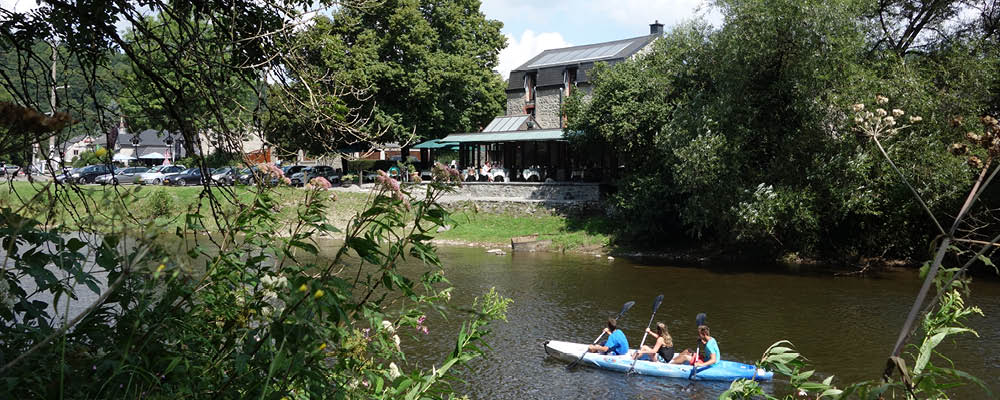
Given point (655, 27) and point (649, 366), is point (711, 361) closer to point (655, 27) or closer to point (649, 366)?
point (649, 366)

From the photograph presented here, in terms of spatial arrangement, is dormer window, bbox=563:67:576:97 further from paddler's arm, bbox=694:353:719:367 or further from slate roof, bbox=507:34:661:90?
paddler's arm, bbox=694:353:719:367

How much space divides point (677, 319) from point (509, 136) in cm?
2096

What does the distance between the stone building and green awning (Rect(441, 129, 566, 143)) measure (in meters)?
5.20

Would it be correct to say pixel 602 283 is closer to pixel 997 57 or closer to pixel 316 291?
pixel 997 57

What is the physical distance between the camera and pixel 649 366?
44.0 feet

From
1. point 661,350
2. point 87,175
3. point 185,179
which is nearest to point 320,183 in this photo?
point 661,350

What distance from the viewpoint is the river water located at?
12.8 m

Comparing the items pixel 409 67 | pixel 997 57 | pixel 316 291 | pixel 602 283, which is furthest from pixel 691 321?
pixel 409 67

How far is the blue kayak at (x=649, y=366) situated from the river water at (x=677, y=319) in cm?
14

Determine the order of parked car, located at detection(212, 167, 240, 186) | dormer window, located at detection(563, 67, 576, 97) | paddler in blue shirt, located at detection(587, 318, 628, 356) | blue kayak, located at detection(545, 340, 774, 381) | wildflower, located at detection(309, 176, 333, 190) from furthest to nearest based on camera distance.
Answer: dormer window, located at detection(563, 67, 576, 97) → paddler in blue shirt, located at detection(587, 318, 628, 356) → blue kayak, located at detection(545, 340, 774, 381) → parked car, located at detection(212, 167, 240, 186) → wildflower, located at detection(309, 176, 333, 190)

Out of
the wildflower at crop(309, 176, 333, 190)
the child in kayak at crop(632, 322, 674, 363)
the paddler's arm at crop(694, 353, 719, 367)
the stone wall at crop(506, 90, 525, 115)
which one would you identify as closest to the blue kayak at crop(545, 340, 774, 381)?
the paddler's arm at crop(694, 353, 719, 367)

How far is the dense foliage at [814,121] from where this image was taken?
67.4 ft

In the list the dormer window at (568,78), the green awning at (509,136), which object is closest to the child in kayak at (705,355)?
the green awning at (509,136)

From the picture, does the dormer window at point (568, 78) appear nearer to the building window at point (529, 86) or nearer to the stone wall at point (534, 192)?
the building window at point (529, 86)
